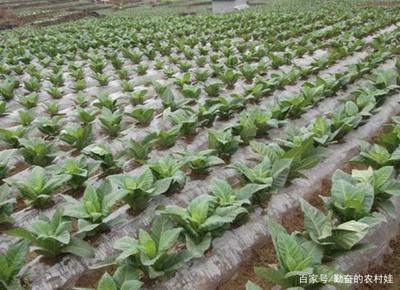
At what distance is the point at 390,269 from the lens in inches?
136

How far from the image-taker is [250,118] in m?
5.14

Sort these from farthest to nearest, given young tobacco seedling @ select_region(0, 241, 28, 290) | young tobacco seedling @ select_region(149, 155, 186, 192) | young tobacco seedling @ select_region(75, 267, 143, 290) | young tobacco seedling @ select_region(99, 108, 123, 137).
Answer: young tobacco seedling @ select_region(99, 108, 123, 137)
young tobacco seedling @ select_region(149, 155, 186, 192)
young tobacco seedling @ select_region(0, 241, 28, 290)
young tobacco seedling @ select_region(75, 267, 143, 290)

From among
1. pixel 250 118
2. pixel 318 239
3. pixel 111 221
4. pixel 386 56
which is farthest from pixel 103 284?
pixel 386 56

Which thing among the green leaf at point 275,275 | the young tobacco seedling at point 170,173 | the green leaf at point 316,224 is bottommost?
the green leaf at point 275,275

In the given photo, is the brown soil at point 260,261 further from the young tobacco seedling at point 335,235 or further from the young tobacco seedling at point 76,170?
the young tobacco seedling at point 76,170

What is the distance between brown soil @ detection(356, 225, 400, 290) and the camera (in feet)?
10.6

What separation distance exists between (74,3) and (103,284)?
50.9m

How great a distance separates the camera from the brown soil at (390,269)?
3.23 m

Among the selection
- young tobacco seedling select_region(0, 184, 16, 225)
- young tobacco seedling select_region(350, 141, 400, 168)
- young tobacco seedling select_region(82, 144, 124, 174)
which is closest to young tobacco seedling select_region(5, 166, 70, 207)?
young tobacco seedling select_region(0, 184, 16, 225)

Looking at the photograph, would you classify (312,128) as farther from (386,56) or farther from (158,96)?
(386,56)

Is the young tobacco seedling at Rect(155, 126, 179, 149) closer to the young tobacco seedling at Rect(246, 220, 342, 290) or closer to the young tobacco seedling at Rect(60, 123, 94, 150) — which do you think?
the young tobacco seedling at Rect(60, 123, 94, 150)

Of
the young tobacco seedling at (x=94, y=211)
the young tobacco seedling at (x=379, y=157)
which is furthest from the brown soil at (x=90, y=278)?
the young tobacco seedling at (x=379, y=157)

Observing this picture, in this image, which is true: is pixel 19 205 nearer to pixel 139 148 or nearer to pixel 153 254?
pixel 139 148

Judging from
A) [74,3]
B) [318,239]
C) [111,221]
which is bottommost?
[318,239]
